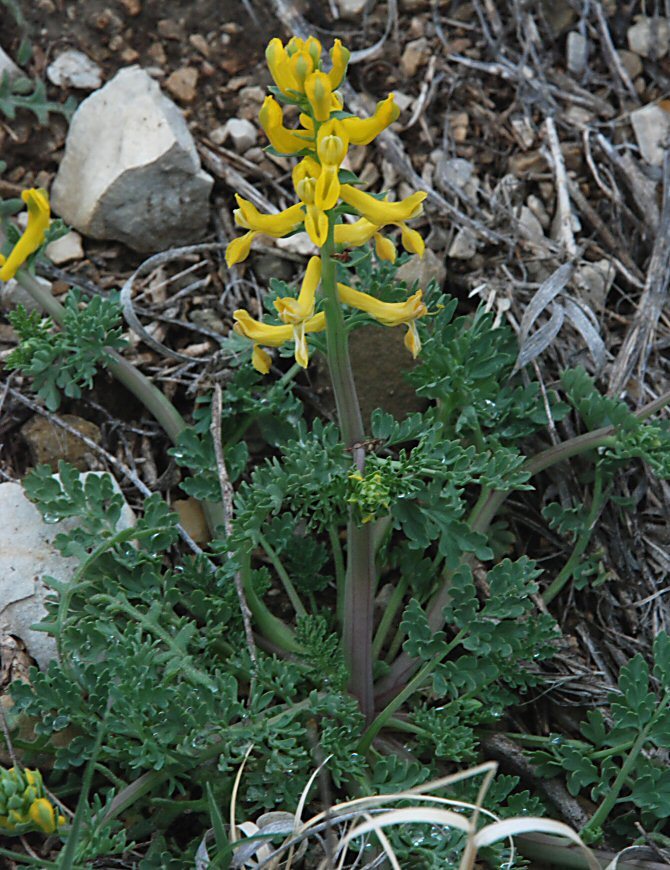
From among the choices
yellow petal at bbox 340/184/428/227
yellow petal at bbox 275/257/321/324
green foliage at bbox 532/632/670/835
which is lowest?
green foliage at bbox 532/632/670/835

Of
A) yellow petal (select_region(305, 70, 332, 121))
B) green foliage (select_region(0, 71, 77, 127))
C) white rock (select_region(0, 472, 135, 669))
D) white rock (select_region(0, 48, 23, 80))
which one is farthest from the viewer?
white rock (select_region(0, 48, 23, 80))

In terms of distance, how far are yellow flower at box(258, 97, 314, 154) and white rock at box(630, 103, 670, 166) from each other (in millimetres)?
2633

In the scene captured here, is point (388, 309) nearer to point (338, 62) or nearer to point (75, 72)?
point (338, 62)

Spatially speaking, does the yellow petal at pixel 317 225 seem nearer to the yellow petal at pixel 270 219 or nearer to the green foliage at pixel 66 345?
the yellow petal at pixel 270 219

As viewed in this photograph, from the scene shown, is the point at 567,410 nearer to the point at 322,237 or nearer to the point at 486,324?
the point at 486,324

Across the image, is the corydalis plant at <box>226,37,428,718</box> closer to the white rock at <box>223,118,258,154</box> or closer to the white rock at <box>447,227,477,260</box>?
the white rock at <box>447,227,477,260</box>

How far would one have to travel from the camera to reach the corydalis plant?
254cm

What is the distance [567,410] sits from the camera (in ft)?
12.3

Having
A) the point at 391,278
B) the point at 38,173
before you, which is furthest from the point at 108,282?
the point at 391,278

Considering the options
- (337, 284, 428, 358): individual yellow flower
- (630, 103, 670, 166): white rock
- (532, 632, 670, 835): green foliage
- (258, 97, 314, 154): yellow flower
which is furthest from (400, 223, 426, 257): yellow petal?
(630, 103, 670, 166): white rock

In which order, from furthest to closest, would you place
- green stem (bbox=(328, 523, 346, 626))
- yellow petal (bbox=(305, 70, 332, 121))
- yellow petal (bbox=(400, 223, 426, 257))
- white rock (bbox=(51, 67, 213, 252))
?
white rock (bbox=(51, 67, 213, 252))
green stem (bbox=(328, 523, 346, 626))
yellow petal (bbox=(400, 223, 426, 257))
yellow petal (bbox=(305, 70, 332, 121))

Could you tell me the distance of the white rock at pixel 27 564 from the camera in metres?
3.50

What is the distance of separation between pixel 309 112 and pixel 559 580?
6.61ft

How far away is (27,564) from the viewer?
3.59 m
